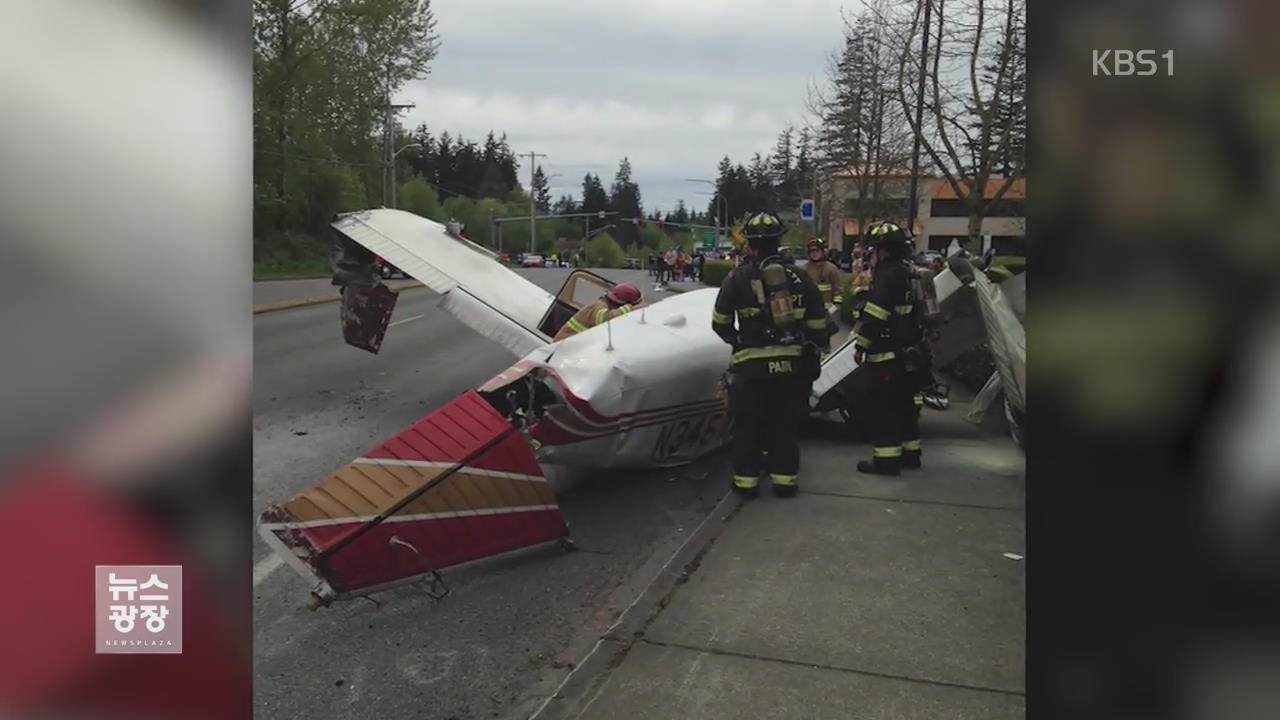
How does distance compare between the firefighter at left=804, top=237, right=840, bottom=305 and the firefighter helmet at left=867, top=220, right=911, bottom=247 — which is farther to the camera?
the firefighter at left=804, top=237, right=840, bottom=305

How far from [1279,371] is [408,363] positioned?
1166cm

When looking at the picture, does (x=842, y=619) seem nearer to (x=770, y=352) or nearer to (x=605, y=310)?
(x=770, y=352)

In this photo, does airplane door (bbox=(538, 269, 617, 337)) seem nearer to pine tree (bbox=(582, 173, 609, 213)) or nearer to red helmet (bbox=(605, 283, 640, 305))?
red helmet (bbox=(605, 283, 640, 305))

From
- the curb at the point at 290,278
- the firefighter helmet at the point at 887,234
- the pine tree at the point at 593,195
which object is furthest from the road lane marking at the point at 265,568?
the pine tree at the point at 593,195

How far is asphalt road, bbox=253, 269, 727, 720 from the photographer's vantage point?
11.4 ft

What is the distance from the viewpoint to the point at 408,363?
492 inches

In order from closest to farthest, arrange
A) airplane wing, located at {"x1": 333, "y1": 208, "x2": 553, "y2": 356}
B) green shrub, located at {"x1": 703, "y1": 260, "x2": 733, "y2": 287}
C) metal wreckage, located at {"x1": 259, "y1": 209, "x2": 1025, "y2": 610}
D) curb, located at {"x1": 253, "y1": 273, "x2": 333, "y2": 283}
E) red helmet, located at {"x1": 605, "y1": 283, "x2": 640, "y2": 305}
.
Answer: metal wreckage, located at {"x1": 259, "y1": 209, "x2": 1025, "y2": 610} < red helmet, located at {"x1": 605, "y1": 283, "x2": 640, "y2": 305} < airplane wing, located at {"x1": 333, "y1": 208, "x2": 553, "y2": 356} < curb, located at {"x1": 253, "y1": 273, "x2": 333, "y2": 283} < green shrub, located at {"x1": 703, "y1": 260, "x2": 733, "y2": 287}

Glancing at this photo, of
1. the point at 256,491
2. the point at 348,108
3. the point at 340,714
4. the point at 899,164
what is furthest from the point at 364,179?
the point at 340,714

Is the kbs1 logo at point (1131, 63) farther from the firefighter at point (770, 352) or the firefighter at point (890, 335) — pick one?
the firefighter at point (890, 335)

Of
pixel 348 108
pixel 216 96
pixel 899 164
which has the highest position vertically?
pixel 348 108

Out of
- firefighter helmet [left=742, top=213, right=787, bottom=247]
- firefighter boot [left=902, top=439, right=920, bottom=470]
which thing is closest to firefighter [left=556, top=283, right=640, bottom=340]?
firefighter helmet [left=742, top=213, right=787, bottom=247]

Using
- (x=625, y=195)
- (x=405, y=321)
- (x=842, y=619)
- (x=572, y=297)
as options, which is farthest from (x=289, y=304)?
(x=625, y=195)

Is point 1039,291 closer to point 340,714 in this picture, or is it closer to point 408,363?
point 340,714

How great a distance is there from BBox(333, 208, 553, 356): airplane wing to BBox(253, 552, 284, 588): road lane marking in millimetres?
3159
